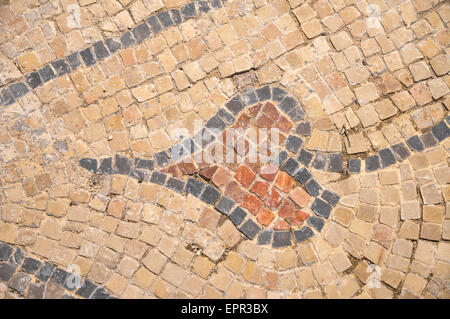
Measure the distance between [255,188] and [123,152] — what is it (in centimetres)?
141

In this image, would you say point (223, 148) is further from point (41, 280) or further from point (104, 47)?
point (41, 280)

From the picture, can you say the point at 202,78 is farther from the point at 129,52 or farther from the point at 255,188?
the point at 255,188

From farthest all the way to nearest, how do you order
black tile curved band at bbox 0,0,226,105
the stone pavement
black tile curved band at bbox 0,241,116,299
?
black tile curved band at bbox 0,0,226,105, the stone pavement, black tile curved band at bbox 0,241,116,299

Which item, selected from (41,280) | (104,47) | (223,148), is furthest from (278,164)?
(41,280)

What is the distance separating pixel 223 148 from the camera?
4121mm

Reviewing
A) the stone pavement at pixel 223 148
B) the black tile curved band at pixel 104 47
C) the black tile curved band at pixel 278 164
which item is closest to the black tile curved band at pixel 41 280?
the stone pavement at pixel 223 148

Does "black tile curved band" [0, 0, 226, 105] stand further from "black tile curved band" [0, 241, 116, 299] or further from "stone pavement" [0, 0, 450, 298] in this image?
"black tile curved band" [0, 241, 116, 299]

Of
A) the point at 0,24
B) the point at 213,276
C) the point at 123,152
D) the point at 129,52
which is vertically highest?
the point at 0,24

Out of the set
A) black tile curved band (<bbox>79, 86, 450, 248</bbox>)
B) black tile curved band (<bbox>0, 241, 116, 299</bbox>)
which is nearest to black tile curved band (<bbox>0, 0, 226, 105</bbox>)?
black tile curved band (<bbox>79, 86, 450, 248</bbox>)

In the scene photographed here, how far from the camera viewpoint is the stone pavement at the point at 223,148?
3.94 m

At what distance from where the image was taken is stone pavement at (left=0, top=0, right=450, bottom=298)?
12.9 ft

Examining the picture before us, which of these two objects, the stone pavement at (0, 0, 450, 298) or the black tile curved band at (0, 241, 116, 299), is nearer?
the black tile curved band at (0, 241, 116, 299)
